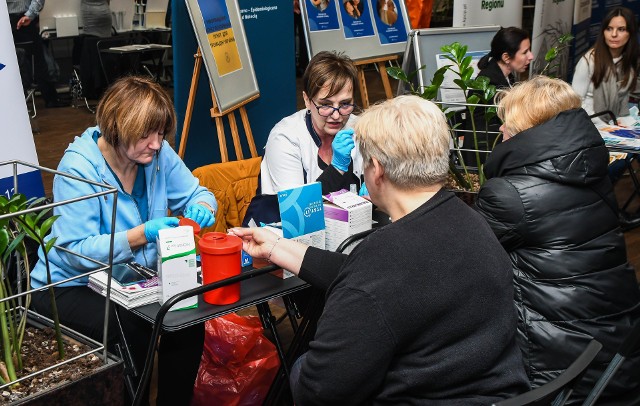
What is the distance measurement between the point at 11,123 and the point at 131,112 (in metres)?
0.71

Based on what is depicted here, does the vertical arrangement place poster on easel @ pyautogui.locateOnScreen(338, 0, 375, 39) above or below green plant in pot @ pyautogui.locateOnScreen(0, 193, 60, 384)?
above

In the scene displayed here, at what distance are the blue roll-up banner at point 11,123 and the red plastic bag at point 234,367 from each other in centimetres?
86

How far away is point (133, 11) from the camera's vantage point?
938cm

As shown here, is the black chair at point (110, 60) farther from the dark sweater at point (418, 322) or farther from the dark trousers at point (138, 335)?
the dark sweater at point (418, 322)

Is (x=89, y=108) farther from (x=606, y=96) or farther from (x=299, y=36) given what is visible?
(x=606, y=96)

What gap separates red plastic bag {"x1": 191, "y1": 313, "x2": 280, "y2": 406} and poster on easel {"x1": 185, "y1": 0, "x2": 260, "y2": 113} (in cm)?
153

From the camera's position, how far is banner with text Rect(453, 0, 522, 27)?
5.51 m

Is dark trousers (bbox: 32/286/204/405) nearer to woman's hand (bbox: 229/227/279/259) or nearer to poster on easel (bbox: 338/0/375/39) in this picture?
woman's hand (bbox: 229/227/279/259)

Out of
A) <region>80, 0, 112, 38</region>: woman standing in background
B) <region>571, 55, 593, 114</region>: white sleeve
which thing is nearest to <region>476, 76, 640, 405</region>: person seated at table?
<region>571, 55, 593, 114</region>: white sleeve

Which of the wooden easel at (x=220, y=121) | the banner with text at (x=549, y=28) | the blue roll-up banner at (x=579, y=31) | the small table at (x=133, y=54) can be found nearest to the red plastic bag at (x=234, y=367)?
the wooden easel at (x=220, y=121)

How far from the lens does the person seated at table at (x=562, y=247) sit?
237 centimetres

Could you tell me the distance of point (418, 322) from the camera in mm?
1508

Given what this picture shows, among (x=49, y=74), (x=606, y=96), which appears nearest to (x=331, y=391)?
(x=606, y=96)

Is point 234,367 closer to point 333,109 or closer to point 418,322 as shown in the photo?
point 333,109
